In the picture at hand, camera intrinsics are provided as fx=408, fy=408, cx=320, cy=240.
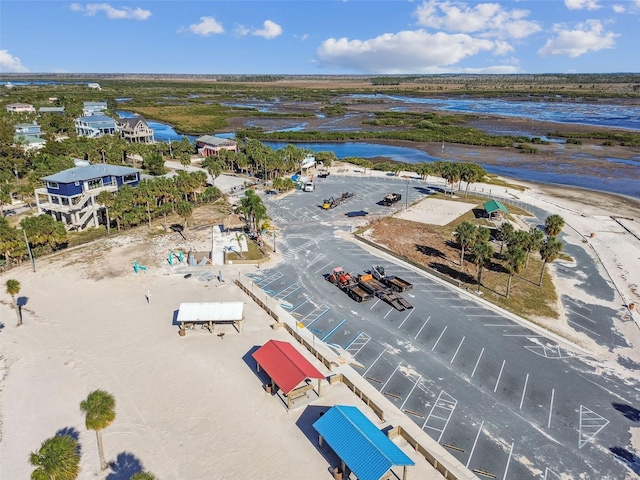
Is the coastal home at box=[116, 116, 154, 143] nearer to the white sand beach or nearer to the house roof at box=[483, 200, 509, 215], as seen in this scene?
the white sand beach

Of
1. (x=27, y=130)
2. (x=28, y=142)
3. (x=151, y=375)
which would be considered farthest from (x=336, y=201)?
(x=27, y=130)

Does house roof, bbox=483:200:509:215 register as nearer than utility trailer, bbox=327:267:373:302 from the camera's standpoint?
No

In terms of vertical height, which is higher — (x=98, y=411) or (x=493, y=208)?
(x=98, y=411)

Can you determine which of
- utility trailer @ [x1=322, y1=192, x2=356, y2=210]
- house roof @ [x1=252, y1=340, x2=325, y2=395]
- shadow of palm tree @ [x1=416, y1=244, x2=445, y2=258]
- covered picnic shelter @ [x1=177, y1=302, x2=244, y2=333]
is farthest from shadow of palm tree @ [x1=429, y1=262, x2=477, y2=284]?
covered picnic shelter @ [x1=177, y1=302, x2=244, y2=333]

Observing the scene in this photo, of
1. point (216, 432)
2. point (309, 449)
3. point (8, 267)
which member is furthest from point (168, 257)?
point (309, 449)

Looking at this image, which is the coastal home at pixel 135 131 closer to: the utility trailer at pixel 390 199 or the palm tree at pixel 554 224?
the utility trailer at pixel 390 199

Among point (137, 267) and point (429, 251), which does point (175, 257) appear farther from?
point (429, 251)
